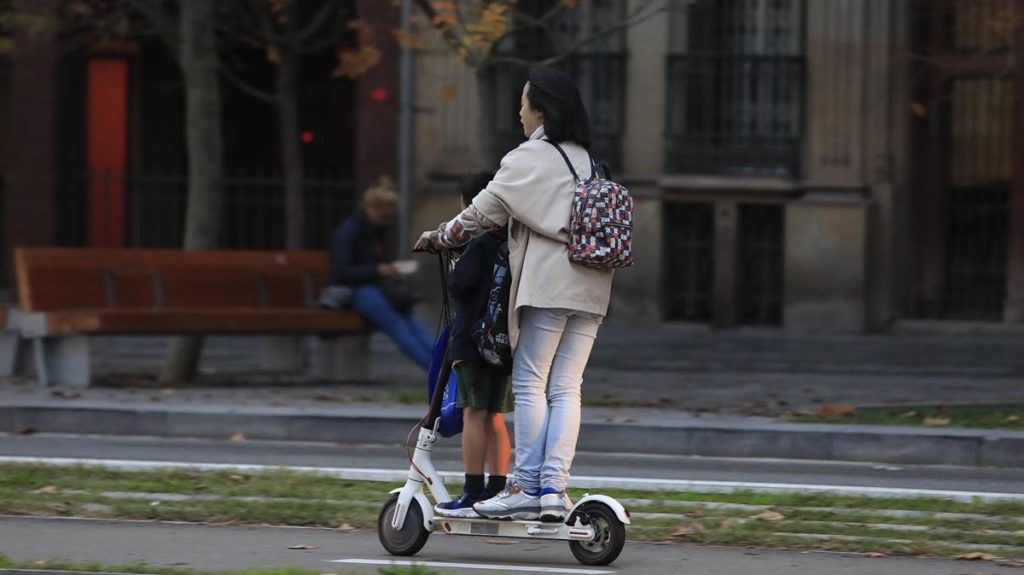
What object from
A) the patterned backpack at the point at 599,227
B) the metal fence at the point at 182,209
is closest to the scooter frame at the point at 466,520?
the patterned backpack at the point at 599,227

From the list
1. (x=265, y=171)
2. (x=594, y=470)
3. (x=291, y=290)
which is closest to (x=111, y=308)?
(x=291, y=290)

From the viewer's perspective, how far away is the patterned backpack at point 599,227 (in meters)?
6.27

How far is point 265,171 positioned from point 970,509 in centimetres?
→ 1530

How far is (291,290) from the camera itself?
14375 mm

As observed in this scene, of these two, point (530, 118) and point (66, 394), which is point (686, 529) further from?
point (66, 394)

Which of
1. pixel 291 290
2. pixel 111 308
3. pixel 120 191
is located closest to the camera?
pixel 111 308

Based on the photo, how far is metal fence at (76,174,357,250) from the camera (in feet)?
68.3

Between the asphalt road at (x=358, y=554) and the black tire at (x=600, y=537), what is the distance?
5 centimetres

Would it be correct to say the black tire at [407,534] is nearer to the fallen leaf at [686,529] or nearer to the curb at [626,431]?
the fallen leaf at [686,529]

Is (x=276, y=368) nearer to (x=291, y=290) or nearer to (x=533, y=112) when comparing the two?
(x=291, y=290)

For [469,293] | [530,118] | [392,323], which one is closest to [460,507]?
[469,293]

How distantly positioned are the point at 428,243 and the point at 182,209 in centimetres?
1510

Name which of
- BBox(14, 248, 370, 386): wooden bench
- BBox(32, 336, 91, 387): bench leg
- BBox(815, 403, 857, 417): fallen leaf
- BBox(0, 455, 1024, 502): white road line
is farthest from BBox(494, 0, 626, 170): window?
BBox(0, 455, 1024, 502): white road line

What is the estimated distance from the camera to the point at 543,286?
6.34m
